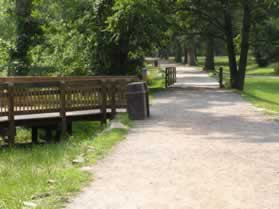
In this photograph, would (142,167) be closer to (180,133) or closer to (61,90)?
(180,133)

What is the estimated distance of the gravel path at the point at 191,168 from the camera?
6.87 metres

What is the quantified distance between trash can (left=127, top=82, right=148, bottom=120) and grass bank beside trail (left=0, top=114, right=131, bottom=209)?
2.81 m

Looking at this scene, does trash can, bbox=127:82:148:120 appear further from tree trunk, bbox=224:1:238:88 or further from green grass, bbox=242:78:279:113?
tree trunk, bbox=224:1:238:88

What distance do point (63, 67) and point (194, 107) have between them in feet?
37.8

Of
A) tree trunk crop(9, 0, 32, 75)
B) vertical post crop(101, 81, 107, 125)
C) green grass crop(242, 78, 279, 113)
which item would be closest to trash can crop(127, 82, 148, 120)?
vertical post crop(101, 81, 107, 125)

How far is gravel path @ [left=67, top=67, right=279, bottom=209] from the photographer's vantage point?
22.5ft

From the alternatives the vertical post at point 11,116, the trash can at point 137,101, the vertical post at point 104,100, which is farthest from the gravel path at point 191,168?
the vertical post at point 11,116

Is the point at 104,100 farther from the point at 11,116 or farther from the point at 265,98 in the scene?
the point at 265,98

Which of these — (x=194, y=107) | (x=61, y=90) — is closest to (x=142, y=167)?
(x=61, y=90)

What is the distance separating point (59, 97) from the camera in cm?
1650

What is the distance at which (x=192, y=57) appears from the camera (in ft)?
243

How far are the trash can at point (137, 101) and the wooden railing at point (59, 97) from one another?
1.61m

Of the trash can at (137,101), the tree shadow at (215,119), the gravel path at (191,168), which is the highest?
the trash can at (137,101)

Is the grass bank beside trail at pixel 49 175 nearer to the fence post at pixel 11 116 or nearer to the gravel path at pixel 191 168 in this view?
the gravel path at pixel 191 168
